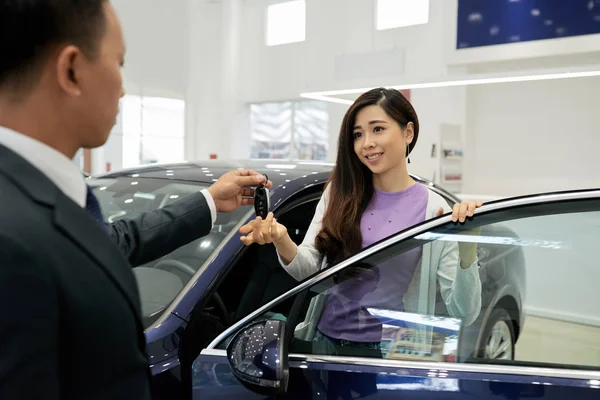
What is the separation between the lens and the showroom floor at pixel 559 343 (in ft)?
3.76

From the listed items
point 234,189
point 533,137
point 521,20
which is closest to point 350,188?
point 234,189

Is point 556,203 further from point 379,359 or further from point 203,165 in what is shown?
point 203,165

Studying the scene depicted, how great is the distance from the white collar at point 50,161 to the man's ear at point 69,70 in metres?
0.07

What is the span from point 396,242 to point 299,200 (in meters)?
0.77

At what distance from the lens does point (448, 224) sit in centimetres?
130

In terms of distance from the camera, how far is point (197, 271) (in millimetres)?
1648

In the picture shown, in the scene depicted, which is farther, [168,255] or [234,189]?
[168,255]

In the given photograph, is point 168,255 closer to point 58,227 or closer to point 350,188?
point 350,188

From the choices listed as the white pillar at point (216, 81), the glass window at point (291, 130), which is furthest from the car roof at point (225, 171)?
the white pillar at point (216, 81)

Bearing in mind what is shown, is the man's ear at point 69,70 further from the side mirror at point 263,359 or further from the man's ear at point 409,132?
the man's ear at point 409,132

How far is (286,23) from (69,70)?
33.3 ft

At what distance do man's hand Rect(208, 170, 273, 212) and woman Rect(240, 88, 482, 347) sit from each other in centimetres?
8

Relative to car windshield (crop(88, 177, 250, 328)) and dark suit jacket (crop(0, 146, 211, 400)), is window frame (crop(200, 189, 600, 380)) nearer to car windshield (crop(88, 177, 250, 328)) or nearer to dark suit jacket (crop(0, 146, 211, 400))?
car windshield (crop(88, 177, 250, 328))

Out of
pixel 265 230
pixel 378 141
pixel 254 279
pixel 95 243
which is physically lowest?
pixel 254 279
